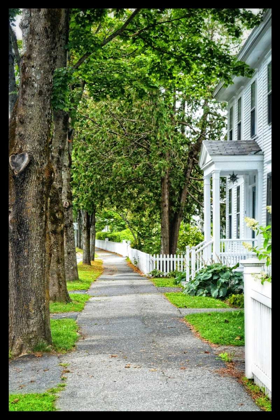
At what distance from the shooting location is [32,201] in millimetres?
7812

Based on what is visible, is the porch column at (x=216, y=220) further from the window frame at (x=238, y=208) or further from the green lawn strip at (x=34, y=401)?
the green lawn strip at (x=34, y=401)

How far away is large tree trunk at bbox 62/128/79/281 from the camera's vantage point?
19203 millimetres

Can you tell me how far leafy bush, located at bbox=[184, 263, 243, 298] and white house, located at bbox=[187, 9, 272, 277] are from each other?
98cm

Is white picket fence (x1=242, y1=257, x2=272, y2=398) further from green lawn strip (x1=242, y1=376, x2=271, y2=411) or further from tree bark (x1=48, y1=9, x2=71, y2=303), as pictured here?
tree bark (x1=48, y1=9, x2=71, y2=303)

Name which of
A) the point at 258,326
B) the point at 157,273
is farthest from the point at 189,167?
the point at 258,326

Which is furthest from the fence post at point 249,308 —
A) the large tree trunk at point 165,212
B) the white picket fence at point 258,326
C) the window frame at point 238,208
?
the large tree trunk at point 165,212

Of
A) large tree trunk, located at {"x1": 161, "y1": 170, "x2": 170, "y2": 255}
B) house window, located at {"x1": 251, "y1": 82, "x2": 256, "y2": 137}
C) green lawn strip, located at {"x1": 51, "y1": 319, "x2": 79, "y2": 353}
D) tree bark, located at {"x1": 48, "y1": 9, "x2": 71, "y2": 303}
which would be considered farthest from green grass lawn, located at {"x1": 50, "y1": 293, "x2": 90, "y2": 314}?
large tree trunk, located at {"x1": 161, "y1": 170, "x2": 170, "y2": 255}

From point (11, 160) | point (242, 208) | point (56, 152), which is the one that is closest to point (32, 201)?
point (11, 160)

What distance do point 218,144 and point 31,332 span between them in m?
11.5

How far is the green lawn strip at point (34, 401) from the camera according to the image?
5.44m

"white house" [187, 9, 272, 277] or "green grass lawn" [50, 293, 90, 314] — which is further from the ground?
"white house" [187, 9, 272, 277]

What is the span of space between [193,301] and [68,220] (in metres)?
7.15

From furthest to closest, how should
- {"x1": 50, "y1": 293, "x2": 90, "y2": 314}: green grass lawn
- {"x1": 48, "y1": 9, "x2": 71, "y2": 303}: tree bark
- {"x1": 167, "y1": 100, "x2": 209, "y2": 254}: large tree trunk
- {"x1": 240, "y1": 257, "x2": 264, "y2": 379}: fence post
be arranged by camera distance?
1. {"x1": 167, "y1": 100, "x2": 209, "y2": 254}: large tree trunk
2. {"x1": 48, "y1": 9, "x2": 71, "y2": 303}: tree bark
3. {"x1": 50, "y1": 293, "x2": 90, "y2": 314}: green grass lawn
4. {"x1": 240, "y1": 257, "x2": 264, "y2": 379}: fence post
